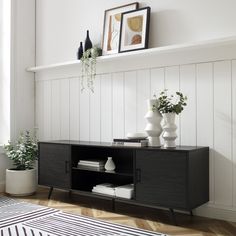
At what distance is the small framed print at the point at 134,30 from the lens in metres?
3.38

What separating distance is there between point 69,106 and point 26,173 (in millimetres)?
909

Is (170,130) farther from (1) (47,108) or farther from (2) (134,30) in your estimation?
(1) (47,108)

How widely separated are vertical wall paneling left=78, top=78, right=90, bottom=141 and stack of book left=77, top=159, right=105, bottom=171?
48cm

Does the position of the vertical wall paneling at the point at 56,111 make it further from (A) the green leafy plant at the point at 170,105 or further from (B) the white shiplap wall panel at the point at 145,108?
(A) the green leafy plant at the point at 170,105

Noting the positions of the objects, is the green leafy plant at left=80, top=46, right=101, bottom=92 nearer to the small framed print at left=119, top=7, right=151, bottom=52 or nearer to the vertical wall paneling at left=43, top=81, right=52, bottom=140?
the small framed print at left=119, top=7, right=151, bottom=52

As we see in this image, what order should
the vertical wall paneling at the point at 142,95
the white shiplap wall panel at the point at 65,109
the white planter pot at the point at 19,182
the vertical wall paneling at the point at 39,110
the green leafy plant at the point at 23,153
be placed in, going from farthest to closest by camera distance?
the vertical wall paneling at the point at 39,110, the white shiplap wall panel at the point at 65,109, the green leafy plant at the point at 23,153, the white planter pot at the point at 19,182, the vertical wall paneling at the point at 142,95

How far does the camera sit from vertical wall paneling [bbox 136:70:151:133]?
3439 mm

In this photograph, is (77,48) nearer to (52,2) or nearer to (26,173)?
(52,2)

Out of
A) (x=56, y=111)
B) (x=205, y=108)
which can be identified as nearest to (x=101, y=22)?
(x=56, y=111)

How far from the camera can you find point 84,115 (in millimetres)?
3973

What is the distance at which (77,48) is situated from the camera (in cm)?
403

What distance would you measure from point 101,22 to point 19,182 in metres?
1.98

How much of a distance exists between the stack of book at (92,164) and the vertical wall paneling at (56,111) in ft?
2.79

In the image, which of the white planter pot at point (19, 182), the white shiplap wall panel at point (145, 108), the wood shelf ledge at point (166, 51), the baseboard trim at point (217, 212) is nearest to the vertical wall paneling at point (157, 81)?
the white shiplap wall panel at point (145, 108)
